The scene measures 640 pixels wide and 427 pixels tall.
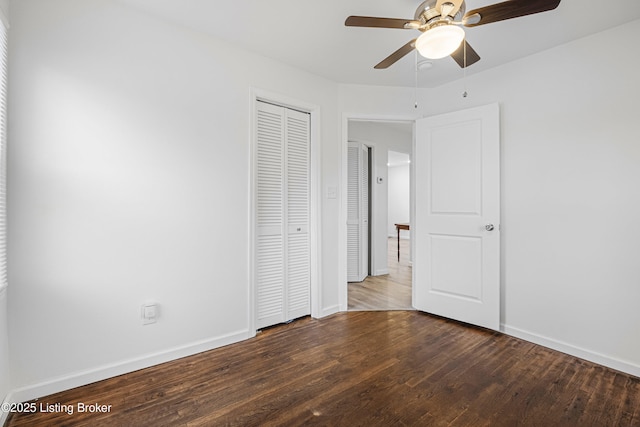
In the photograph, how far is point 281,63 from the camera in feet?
9.09

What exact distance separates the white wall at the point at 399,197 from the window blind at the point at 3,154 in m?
9.85

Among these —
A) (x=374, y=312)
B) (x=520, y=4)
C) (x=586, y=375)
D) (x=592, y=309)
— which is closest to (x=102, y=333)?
(x=374, y=312)

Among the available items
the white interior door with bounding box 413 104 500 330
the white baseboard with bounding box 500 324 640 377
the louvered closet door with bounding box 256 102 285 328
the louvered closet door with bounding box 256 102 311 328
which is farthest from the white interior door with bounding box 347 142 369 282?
the white baseboard with bounding box 500 324 640 377

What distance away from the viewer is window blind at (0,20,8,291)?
1563 mm

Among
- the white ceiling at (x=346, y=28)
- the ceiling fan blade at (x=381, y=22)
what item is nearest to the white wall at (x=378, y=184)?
the white ceiling at (x=346, y=28)

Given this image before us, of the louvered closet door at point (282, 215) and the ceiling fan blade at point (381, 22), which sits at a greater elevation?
the ceiling fan blade at point (381, 22)

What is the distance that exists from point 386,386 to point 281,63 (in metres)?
2.81

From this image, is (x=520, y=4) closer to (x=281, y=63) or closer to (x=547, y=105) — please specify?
(x=547, y=105)

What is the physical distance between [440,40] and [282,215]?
1.90 meters

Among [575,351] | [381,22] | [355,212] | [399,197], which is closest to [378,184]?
[355,212]

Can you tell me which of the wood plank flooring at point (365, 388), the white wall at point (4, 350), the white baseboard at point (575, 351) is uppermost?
the white wall at point (4, 350)

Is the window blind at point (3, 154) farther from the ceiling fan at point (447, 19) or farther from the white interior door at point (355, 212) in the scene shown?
the white interior door at point (355, 212)

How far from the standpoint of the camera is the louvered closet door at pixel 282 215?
2717 millimetres

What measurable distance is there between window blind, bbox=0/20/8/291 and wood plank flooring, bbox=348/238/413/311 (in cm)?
282
